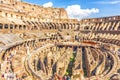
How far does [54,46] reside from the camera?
4725 centimetres

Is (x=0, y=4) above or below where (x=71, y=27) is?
above

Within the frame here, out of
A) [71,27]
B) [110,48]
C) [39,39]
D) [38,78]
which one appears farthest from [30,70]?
[71,27]

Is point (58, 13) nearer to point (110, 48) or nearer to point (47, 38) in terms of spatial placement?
point (47, 38)

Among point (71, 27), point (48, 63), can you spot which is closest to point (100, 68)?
point (48, 63)

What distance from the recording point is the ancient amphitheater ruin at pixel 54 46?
82.5ft

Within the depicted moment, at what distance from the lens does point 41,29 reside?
61.9 meters

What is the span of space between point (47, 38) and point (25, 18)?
1027 centimetres

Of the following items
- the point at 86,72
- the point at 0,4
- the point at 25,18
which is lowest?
the point at 86,72

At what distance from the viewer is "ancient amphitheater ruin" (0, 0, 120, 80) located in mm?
25139

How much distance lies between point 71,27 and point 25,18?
20.0m

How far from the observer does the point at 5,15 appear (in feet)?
171

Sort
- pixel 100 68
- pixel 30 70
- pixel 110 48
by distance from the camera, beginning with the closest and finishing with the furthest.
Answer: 1. pixel 30 70
2. pixel 100 68
3. pixel 110 48

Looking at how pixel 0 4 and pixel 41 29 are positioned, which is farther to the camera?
pixel 41 29

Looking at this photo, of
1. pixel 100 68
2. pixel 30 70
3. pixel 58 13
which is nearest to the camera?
pixel 30 70
